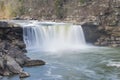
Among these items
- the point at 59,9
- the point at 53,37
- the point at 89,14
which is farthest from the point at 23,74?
the point at 59,9

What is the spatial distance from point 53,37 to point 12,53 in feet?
41.6

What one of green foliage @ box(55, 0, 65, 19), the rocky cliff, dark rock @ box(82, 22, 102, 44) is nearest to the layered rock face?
dark rock @ box(82, 22, 102, 44)

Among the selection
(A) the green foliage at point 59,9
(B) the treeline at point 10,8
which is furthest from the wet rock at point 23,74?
(B) the treeline at point 10,8

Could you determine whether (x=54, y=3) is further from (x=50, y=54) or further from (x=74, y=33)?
(x=50, y=54)

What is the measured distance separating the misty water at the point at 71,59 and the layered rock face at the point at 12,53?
2.71 feet

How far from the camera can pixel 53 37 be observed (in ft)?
138

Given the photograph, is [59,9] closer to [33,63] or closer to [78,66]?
[78,66]

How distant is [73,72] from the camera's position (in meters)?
27.0

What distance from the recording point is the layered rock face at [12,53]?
25.7 meters

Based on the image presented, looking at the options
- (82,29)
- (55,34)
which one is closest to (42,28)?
(55,34)

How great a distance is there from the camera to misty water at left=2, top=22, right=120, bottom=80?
2611cm

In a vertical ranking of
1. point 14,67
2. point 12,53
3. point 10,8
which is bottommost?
point 14,67

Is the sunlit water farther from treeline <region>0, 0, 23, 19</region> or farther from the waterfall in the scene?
treeline <region>0, 0, 23, 19</region>

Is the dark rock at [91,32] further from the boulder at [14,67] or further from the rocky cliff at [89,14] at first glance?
the boulder at [14,67]
